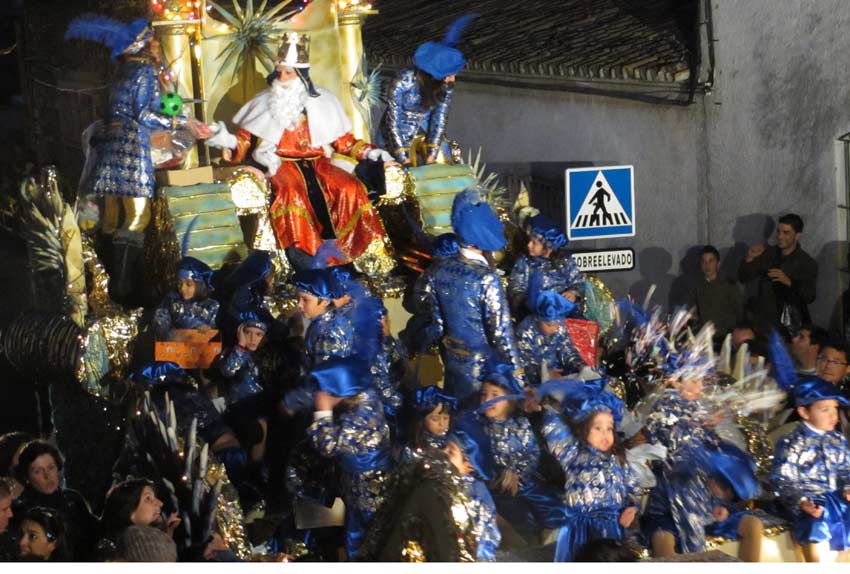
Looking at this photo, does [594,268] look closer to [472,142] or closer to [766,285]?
[766,285]

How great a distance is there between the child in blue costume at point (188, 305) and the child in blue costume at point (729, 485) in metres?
3.14

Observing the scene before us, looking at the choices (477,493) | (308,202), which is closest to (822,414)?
(477,493)

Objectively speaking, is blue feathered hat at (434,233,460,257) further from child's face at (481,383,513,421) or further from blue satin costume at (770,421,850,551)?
blue satin costume at (770,421,850,551)

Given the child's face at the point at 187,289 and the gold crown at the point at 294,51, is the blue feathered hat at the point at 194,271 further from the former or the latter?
the gold crown at the point at 294,51

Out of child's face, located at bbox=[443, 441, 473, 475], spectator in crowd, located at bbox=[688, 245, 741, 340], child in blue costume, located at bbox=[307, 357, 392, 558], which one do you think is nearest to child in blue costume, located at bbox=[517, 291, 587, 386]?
child in blue costume, located at bbox=[307, 357, 392, 558]

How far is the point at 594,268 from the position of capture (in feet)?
45.4

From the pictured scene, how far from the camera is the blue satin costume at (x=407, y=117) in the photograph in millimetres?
13547

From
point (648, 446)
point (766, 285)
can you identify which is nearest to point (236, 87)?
point (766, 285)

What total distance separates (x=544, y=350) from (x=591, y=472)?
2.08 m

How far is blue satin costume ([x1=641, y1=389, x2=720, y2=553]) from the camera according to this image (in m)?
10.0

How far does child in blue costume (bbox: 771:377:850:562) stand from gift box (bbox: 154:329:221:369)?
3434 mm

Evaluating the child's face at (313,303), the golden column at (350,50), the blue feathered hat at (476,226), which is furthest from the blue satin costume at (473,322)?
the golden column at (350,50)

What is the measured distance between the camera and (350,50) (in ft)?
47.6

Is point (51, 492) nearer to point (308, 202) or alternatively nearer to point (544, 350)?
point (544, 350)
